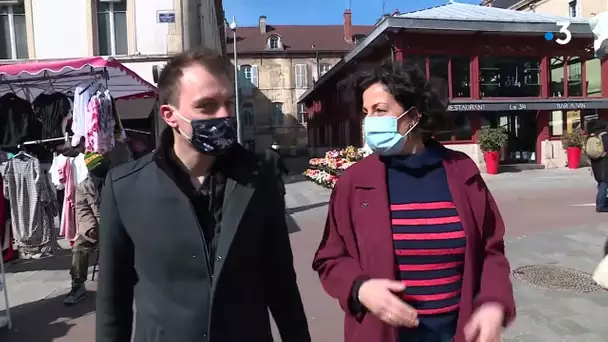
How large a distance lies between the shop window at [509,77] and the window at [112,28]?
13272 mm

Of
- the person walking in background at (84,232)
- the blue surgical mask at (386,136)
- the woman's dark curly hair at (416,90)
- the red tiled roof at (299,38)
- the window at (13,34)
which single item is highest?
the red tiled roof at (299,38)

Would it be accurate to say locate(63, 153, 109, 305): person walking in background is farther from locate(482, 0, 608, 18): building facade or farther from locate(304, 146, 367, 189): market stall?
locate(482, 0, 608, 18): building facade

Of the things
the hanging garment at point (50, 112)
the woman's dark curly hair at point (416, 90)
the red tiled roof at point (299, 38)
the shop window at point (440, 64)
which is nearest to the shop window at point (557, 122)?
the shop window at point (440, 64)

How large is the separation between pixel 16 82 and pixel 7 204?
1.79 meters

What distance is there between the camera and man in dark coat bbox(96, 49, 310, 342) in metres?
1.83

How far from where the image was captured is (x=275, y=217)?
2.03m

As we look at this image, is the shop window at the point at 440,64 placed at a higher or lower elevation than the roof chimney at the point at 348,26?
lower

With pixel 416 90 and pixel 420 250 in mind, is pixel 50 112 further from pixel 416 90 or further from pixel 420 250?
pixel 420 250

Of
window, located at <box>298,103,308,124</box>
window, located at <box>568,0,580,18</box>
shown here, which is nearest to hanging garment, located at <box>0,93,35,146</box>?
window, located at <box>568,0,580,18</box>

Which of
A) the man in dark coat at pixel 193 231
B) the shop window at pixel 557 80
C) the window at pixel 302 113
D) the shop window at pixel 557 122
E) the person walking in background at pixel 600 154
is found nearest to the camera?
the man in dark coat at pixel 193 231

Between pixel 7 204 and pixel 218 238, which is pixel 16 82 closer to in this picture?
pixel 7 204

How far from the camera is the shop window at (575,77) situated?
2175 cm

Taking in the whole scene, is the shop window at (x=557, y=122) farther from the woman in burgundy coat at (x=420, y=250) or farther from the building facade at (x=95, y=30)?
the woman in burgundy coat at (x=420, y=250)

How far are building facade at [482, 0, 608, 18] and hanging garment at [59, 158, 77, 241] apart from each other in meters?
29.4
